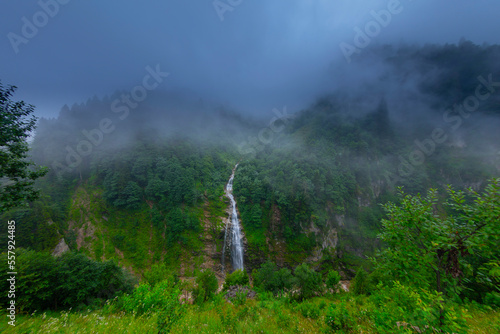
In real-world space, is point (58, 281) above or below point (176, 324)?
below

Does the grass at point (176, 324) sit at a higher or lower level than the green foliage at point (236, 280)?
higher

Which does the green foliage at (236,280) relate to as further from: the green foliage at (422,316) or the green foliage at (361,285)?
the green foliage at (422,316)

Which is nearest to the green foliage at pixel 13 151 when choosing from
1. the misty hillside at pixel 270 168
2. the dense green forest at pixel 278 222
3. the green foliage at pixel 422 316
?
the dense green forest at pixel 278 222

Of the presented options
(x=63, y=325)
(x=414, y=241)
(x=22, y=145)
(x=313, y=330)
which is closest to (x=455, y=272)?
(x=414, y=241)

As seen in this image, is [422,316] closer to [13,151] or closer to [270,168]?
[13,151]

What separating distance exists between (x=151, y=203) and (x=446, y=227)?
6273 cm

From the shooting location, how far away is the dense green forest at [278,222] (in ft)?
15.3

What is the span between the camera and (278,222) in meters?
54.4

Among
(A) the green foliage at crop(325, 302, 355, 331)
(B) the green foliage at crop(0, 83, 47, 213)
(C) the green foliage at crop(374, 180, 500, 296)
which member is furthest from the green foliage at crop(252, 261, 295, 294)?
(B) the green foliage at crop(0, 83, 47, 213)

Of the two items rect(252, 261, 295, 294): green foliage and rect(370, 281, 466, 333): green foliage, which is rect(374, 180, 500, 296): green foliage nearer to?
rect(370, 281, 466, 333): green foliage

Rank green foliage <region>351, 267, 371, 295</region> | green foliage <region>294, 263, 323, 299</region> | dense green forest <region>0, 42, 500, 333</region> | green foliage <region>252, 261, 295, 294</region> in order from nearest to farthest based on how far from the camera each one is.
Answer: dense green forest <region>0, 42, 500, 333</region> < green foliage <region>351, 267, 371, 295</region> < green foliage <region>294, 263, 323, 299</region> < green foliage <region>252, 261, 295, 294</region>

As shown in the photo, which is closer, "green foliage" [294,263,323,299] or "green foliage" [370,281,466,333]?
"green foliage" [370,281,466,333]

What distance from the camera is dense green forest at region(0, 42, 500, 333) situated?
15.3 feet

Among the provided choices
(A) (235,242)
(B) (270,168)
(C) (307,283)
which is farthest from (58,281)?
(B) (270,168)
